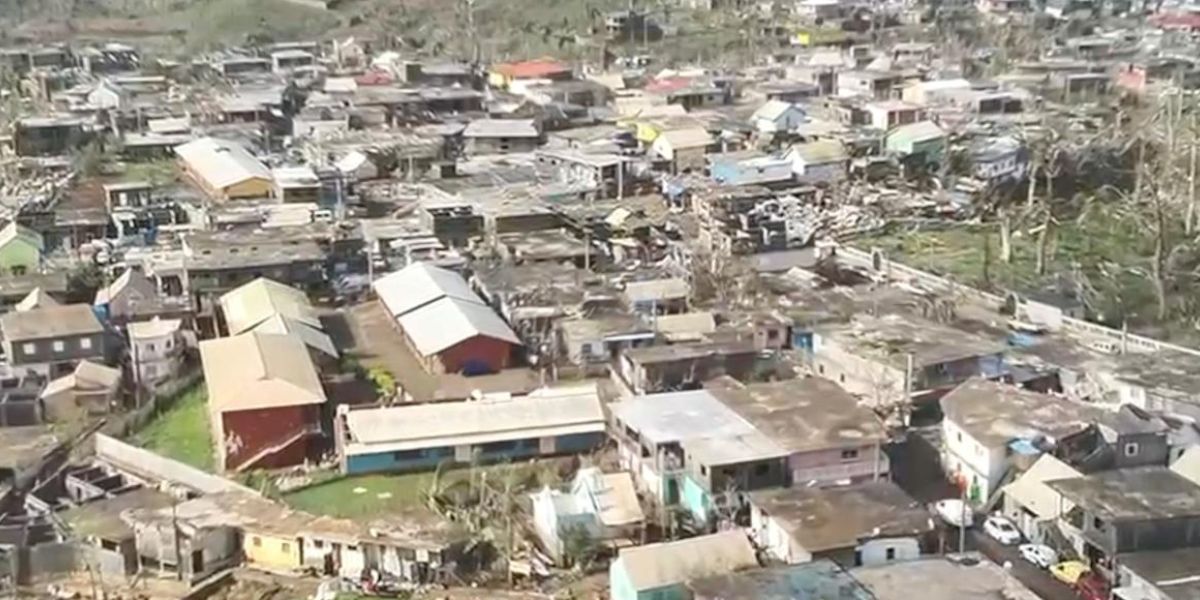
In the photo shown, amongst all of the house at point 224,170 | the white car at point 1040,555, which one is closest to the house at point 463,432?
the white car at point 1040,555

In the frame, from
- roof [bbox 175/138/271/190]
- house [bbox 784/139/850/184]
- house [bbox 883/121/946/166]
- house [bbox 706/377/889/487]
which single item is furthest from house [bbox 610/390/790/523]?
house [bbox 883/121/946/166]

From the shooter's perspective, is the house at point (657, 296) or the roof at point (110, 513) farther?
the house at point (657, 296)

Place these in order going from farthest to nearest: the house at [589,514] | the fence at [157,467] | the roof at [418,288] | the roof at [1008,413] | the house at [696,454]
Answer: the roof at [418,288] → the fence at [157,467] → the roof at [1008,413] → the house at [696,454] → the house at [589,514]

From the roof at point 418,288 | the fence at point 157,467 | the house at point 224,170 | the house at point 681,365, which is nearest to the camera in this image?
the fence at point 157,467

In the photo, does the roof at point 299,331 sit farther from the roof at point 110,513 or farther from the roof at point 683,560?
the roof at point 683,560

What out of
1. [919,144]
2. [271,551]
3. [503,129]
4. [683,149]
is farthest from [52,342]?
[919,144]
